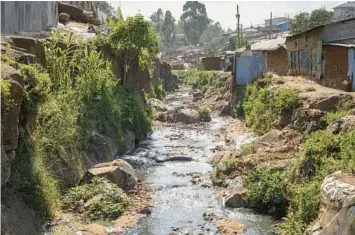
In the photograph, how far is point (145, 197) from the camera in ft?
40.4

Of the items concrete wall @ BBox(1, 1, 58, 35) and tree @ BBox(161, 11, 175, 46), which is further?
tree @ BBox(161, 11, 175, 46)

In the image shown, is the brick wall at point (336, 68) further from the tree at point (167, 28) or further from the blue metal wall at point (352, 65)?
the tree at point (167, 28)

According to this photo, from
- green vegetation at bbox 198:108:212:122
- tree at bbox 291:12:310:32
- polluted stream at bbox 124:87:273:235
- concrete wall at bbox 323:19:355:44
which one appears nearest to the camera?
polluted stream at bbox 124:87:273:235

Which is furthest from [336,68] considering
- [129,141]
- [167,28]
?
[167,28]

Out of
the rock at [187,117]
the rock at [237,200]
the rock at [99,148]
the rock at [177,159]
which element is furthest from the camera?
the rock at [187,117]

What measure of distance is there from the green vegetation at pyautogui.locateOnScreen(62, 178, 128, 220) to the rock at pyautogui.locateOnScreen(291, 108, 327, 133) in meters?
6.52

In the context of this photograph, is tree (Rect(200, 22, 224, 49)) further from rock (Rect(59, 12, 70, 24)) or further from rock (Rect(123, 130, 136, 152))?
rock (Rect(123, 130, 136, 152))

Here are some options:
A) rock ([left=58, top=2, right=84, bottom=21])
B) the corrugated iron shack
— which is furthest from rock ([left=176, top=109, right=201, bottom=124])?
the corrugated iron shack

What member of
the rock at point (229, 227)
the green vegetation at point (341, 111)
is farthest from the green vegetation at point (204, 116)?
the rock at point (229, 227)

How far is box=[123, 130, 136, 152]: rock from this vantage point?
18.0 metres

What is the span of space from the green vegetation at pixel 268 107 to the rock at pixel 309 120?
134 cm

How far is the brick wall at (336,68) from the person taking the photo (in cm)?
1698

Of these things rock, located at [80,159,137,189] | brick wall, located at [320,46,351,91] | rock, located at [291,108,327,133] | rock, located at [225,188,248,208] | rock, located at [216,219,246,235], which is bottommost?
rock, located at [216,219,246,235]

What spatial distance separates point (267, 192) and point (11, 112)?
21.9 feet
